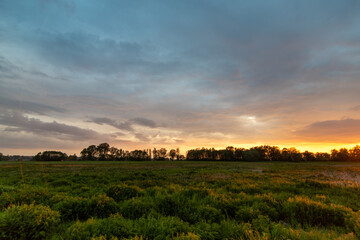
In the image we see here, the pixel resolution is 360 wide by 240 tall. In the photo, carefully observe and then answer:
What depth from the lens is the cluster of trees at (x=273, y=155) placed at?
131625mm

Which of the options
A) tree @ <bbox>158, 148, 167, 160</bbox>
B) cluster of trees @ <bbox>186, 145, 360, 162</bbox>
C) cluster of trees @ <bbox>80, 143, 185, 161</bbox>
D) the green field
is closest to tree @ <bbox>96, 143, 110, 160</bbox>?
cluster of trees @ <bbox>80, 143, 185, 161</bbox>

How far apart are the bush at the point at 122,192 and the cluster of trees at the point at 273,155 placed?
141 m

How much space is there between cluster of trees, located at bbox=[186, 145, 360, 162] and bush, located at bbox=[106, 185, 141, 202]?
14095cm

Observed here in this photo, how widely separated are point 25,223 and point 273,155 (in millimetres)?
177787

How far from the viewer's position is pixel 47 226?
479 centimetres

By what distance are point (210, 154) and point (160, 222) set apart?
167m

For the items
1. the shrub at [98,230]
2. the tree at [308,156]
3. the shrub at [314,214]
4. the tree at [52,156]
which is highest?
the shrub at [98,230]

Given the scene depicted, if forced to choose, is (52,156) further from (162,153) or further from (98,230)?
(98,230)

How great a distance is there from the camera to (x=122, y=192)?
8.92 metres

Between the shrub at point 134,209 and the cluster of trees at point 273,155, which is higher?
the shrub at point 134,209

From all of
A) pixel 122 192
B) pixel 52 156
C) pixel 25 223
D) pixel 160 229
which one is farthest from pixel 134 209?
pixel 52 156

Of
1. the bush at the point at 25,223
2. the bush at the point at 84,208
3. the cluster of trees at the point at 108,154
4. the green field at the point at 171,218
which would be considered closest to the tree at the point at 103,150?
the cluster of trees at the point at 108,154

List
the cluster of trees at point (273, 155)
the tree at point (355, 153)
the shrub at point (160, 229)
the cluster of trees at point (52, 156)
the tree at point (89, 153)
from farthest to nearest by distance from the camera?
the tree at point (89, 153) → the cluster of trees at point (273, 155) → the tree at point (355, 153) → the cluster of trees at point (52, 156) → the shrub at point (160, 229)

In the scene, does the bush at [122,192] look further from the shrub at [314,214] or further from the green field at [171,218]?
the shrub at [314,214]
